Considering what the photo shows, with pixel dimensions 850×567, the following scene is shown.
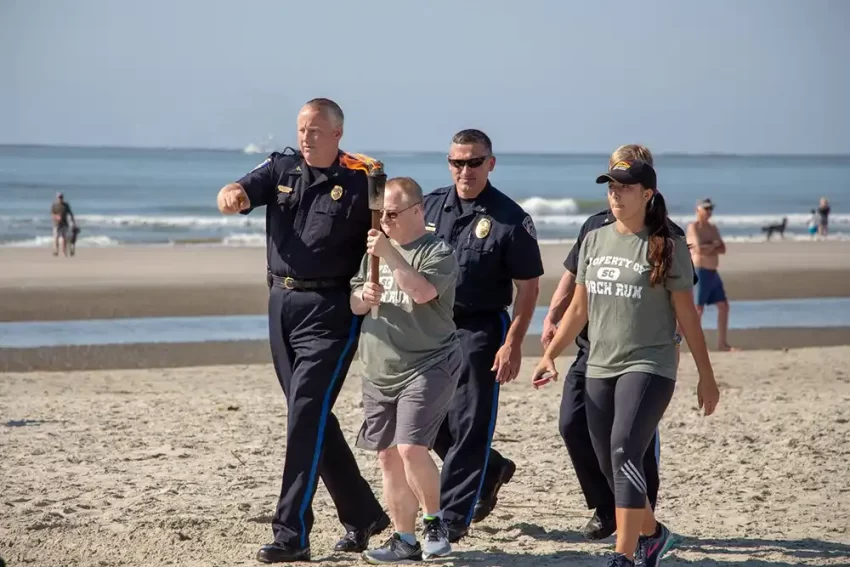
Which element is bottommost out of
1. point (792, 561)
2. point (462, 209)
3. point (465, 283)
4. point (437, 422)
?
point (792, 561)

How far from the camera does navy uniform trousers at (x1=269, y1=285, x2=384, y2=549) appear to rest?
17.6 ft

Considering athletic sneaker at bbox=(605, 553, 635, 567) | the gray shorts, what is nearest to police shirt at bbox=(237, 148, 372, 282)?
the gray shorts

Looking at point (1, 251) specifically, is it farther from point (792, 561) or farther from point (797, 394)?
point (792, 561)

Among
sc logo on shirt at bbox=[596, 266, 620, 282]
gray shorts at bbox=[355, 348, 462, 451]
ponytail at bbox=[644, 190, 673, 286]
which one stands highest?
ponytail at bbox=[644, 190, 673, 286]

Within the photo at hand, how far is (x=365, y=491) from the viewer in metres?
5.67

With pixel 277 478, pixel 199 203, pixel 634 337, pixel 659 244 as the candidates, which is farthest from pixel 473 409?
pixel 199 203

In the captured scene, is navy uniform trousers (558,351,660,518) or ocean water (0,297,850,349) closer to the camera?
navy uniform trousers (558,351,660,518)

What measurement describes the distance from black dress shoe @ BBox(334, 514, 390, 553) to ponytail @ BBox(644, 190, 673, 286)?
6.00ft

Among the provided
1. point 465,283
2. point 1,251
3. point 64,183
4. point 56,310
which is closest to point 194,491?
point 465,283

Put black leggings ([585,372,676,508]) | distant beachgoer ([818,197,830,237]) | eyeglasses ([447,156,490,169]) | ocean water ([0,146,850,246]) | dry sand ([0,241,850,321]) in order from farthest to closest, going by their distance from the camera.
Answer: distant beachgoer ([818,197,830,237]) < ocean water ([0,146,850,246]) < dry sand ([0,241,850,321]) < eyeglasses ([447,156,490,169]) < black leggings ([585,372,676,508])

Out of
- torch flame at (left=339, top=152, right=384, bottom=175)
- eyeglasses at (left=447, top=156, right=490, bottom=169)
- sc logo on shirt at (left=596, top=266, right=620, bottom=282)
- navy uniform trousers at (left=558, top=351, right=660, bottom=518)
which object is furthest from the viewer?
eyeglasses at (left=447, top=156, right=490, bottom=169)

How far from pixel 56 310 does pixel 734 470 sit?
38.4 feet

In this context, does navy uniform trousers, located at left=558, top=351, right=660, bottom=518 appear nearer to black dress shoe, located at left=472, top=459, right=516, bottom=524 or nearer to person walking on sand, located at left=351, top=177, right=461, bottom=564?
black dress shoe, located at left=472, top=459, right=516, bottom=524

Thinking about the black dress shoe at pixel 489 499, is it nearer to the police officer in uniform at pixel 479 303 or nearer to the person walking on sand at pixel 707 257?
the police officer in uniform at pixel 479 303
